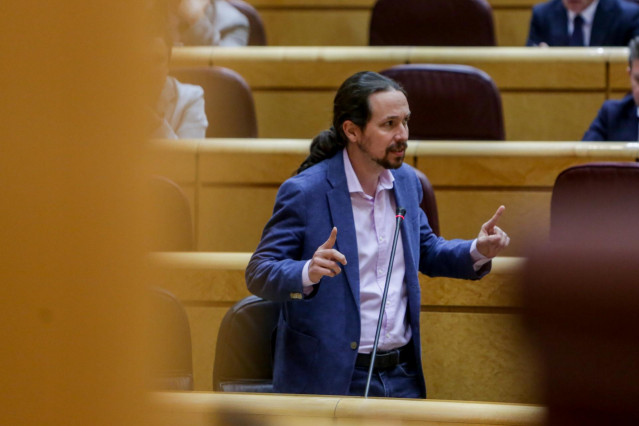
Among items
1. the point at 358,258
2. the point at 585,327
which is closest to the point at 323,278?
the point at 358,258

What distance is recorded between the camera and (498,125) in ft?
3.72

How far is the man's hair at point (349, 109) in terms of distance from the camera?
29.3 inches

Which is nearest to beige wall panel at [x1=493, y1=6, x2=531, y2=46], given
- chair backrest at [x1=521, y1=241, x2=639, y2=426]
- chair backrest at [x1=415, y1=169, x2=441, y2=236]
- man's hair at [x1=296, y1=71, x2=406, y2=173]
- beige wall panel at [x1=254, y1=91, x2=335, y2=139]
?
beige wall panel at [x1=254, y1=91, x2=335, y2=139]

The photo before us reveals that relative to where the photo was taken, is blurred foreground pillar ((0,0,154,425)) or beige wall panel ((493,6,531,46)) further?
beige wall panel ((493,6,531,46))

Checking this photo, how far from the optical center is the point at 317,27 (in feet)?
5.83

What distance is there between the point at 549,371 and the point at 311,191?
52cm

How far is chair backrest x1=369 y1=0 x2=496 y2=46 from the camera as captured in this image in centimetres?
143

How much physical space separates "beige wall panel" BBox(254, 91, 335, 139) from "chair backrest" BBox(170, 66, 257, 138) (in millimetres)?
100

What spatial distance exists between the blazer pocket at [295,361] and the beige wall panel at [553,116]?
0.64m

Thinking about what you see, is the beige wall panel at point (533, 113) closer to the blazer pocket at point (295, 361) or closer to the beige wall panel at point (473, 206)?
the beige wall panel at point (473, 206)

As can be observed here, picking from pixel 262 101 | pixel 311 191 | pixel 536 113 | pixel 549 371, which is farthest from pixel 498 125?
pixel 549 371

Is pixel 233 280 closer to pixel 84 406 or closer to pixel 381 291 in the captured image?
pixel 381 291

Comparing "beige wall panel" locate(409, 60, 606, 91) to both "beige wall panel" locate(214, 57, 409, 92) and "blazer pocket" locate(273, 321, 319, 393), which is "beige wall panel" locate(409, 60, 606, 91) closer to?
"beige wall panel" locate(214, 57, 409, 92)

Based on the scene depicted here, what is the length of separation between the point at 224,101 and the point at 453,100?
0.28 m
